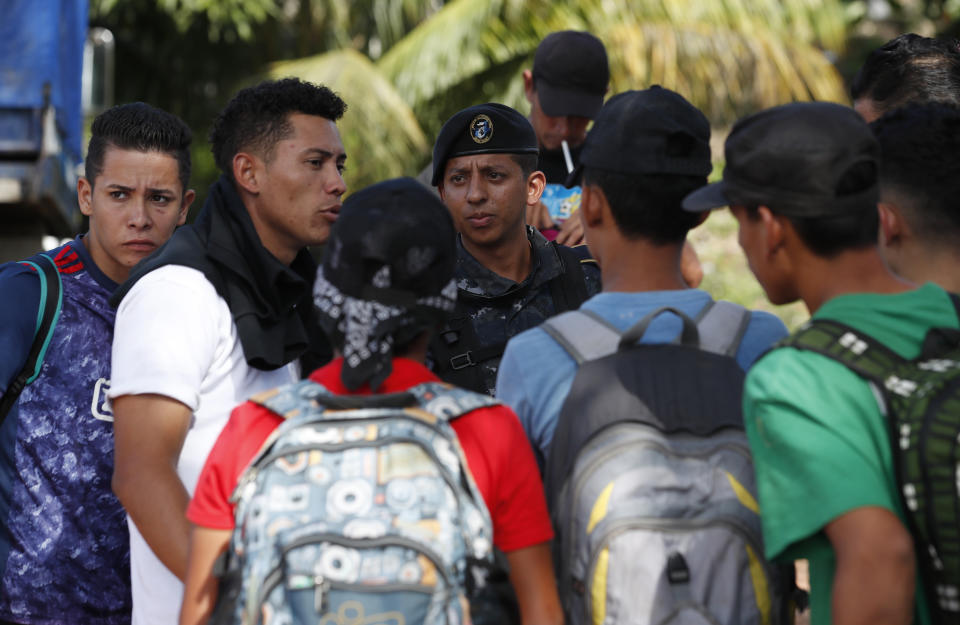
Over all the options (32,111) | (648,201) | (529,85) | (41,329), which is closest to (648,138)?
(648,201)

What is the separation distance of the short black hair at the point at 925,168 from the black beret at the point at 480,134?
1.39m

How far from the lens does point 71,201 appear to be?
10.6 meters

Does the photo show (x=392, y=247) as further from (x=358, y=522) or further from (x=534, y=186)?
(x=534, y=186)

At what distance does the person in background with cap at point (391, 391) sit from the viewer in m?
2.18

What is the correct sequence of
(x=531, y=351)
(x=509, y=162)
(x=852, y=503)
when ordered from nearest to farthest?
(x=852, y=503), (x=531, y=351), (x=509, y=162)

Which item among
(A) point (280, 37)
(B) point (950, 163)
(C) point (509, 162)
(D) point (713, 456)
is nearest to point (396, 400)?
(D) point (713, 456)

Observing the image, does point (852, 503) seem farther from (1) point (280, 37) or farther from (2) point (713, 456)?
(1) point (280, 37)

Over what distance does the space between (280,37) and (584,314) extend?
13.5 metres

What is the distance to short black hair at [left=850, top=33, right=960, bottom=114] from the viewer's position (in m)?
3.42

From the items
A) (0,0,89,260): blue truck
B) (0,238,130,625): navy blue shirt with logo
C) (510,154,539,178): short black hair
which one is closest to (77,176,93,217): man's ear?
(0,238,130,625): navy blue shirt with logo

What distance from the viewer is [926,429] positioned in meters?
2.02

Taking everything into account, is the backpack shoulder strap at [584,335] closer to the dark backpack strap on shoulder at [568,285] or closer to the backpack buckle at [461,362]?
the backpack buckle at [461,362]

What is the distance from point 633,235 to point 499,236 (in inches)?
46.6

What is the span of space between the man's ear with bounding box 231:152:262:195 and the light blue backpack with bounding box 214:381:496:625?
3.82 feet
